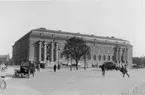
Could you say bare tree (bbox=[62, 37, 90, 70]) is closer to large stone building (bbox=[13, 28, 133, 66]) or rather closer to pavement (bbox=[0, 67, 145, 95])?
large stone building (bbox=[13, 28, 133, 66])

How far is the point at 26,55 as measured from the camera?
71250 mm

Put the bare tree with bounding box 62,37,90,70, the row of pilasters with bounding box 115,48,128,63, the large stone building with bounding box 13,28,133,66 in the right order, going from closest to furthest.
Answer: the bare tree with bounding box 62,37,90,70
the large stone building with bounding box 13,28,133,66
the row of pilasters with bounding box 115,48,128,63

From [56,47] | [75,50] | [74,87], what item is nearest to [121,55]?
[56,47]

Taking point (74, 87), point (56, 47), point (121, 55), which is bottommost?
point (74, 87)

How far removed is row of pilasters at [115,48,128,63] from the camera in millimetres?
82050

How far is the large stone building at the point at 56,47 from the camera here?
234ft

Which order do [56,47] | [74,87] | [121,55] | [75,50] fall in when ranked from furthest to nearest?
[121,55], [56,47], [75,50], [74,87]

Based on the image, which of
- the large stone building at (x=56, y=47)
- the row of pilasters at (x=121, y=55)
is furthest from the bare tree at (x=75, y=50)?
the row of pilasters at (x=121, y=55)

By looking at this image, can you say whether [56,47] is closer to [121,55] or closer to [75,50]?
[121,55]

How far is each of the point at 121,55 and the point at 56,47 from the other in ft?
96.2

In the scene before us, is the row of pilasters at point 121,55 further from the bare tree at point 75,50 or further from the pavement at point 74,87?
the pavement at point 74,87

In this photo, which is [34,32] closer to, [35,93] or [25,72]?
[25,72]

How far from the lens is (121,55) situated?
84.5 meters

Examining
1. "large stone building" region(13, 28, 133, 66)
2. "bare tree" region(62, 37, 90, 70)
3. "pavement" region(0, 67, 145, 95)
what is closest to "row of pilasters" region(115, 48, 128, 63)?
"large stone building" region(13, 28, 133, 66)
